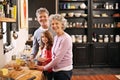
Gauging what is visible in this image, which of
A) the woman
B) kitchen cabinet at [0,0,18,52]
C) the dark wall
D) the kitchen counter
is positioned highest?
the dark wall

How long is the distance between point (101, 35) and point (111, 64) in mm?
961

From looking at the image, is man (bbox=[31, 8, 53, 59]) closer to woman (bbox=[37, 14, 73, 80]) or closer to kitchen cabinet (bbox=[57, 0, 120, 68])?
woman (bbox=[37, 14, 73, 80])

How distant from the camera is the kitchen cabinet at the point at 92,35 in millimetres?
7598

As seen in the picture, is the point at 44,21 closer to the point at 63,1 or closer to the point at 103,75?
the point at 103,75

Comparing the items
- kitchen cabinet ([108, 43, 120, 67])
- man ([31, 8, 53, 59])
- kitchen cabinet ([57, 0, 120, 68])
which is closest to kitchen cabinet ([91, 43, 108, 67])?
kitchen cabinet ([57, 0, 120, 68])

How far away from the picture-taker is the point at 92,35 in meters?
7.70

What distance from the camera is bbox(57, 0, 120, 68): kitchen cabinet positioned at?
24.9ft

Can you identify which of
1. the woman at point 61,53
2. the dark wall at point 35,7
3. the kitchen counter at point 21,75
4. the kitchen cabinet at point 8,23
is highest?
the dark wall at point 35,7

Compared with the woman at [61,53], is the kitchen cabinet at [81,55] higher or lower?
lower

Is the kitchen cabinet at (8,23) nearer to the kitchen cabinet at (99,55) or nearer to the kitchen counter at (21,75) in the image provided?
the kitchen counter at (21,75)

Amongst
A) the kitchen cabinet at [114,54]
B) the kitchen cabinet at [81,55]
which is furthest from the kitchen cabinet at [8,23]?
the kitchen cabinet at [114,54]

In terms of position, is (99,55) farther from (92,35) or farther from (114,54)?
(92,35)

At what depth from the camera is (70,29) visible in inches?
309

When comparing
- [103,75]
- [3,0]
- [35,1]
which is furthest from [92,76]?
[3,0]
